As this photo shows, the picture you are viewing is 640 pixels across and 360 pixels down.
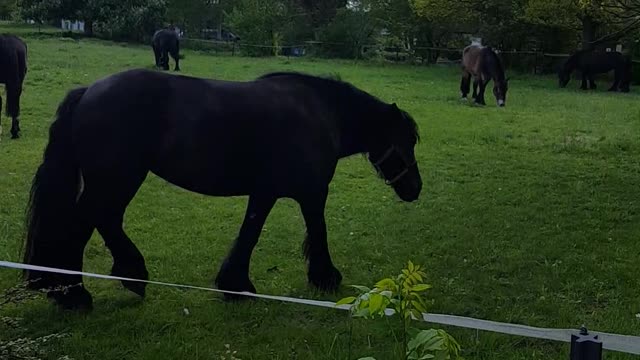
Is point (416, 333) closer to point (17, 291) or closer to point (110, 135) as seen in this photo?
point (17, 291)

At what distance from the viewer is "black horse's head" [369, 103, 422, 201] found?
17.1 feet

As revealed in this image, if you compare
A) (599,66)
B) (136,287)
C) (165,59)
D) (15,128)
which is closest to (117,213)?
(136,287)

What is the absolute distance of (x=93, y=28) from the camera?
1575 inches

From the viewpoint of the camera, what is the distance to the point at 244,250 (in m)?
5.00

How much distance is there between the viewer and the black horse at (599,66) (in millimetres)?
24094

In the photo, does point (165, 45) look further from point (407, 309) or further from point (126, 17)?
point (407, 309)

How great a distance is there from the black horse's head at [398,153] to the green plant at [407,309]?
2.93 meters

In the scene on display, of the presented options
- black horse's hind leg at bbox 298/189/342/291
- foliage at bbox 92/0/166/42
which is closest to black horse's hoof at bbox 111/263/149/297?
black horse's hind leg at bbox 298/189/342/291

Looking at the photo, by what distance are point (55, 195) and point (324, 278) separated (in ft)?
6.32

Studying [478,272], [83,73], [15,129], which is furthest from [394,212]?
[83,73]

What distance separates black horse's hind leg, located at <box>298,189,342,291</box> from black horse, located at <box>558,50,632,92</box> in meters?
21.4

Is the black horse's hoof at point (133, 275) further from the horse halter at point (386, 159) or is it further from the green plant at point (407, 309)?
the green plant at point (407, 309)

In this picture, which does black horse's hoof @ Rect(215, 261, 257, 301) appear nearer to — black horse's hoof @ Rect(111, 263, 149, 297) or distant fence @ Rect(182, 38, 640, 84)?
black horse's hoof @ Rect(111, 263, 149, 297)

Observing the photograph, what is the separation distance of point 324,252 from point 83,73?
14793 mm
